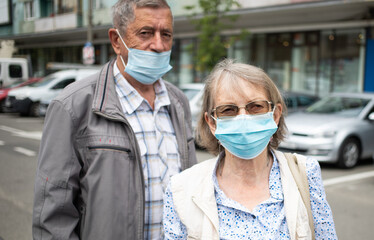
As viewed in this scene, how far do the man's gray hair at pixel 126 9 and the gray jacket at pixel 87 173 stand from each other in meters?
0.46

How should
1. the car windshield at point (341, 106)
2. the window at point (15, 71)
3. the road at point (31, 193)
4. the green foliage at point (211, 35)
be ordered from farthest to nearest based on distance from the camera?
the window at point (15, 71) < the green foliage at point (211, 35) < the car windshield at point (341, 106) < the road at point (31, 193)

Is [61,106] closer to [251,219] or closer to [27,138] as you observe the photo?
[251,219]

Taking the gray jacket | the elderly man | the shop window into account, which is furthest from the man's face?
the shop window

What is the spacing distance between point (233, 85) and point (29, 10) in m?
34.7

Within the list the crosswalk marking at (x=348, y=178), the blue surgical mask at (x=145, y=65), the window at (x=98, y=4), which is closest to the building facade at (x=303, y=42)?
the window at (x=98, y=4)

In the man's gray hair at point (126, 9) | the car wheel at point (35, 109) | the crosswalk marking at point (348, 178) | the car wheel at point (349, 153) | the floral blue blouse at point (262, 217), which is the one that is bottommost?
the car wheel at point (35, 109)

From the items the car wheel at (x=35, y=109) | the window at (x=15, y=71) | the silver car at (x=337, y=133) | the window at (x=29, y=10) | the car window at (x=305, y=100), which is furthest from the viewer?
the window at (x=29, y=10)

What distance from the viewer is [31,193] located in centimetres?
640

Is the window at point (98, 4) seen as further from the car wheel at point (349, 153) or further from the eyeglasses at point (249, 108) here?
the eyeglasses at point (249, 108)

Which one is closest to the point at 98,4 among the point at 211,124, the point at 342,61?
the point at 342,61

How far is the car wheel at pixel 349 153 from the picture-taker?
8.27 m

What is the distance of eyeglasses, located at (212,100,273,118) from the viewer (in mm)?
1825

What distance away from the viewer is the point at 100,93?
83.6 inches

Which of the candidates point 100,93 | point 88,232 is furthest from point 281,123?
point 88,232
